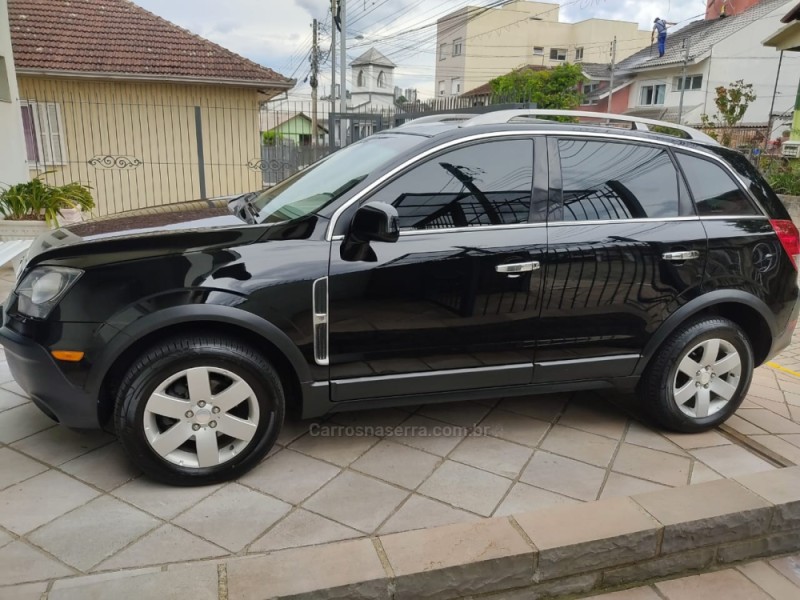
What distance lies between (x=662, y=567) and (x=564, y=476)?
61 cm

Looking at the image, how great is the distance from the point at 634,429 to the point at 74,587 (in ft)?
10.0

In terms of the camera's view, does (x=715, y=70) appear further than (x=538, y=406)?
Yes

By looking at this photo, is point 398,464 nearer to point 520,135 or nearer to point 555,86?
point 520,135

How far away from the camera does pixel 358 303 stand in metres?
2.98

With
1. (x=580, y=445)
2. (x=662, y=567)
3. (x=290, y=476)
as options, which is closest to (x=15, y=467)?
(x=290, y=476)

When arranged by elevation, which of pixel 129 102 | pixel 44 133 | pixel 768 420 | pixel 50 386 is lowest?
pixel 768 420

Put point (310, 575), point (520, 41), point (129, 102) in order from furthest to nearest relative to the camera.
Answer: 1. point (520, 41)
2. point (129, 102)
3. point (310, 575)

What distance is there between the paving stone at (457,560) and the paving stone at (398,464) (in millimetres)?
475

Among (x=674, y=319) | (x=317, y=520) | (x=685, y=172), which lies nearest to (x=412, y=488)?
(x=317, y=520)

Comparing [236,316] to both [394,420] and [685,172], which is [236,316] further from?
[685,172]

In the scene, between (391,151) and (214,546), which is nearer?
(214,546)

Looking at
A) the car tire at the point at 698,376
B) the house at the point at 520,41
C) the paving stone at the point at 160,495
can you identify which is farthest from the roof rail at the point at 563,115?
the house at the point at 520,41

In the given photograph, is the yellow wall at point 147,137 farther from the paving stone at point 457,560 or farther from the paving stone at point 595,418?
the paving stone at point 457,560

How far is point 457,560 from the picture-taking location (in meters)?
2.46
